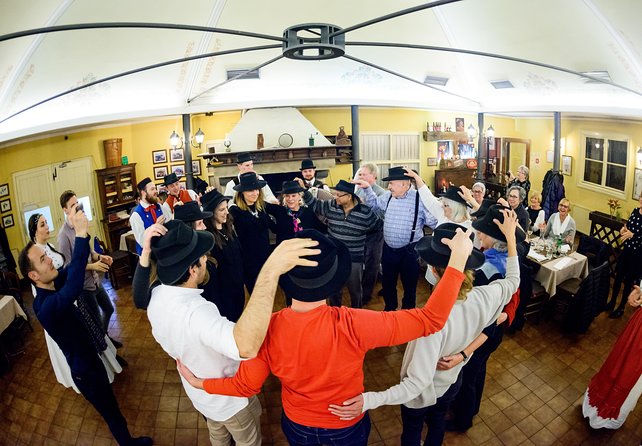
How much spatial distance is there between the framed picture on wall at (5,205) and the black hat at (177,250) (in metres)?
6.03

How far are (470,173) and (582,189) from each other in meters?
2.97

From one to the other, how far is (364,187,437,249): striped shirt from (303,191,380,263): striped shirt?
0.17m

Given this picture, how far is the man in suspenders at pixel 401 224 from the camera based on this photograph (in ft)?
13.0

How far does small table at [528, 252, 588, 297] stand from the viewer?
4.47 meters

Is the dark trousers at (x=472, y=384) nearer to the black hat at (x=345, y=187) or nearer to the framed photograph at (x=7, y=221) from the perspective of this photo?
the black hat at (x=345, y=187)

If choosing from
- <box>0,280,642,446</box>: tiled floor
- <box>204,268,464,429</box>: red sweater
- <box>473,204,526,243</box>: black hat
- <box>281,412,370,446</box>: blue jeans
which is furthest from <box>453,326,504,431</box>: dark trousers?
<box>204,268,464,429</box>: red sweater

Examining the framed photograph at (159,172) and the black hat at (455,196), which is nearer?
the black hat at (455,196)

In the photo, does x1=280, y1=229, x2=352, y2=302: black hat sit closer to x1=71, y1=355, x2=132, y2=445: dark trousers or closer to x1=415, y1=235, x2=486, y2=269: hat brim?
x1=415, y1=235, x2=486, y2=269: hat brim

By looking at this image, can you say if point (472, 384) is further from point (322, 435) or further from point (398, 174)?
point (398, 174)

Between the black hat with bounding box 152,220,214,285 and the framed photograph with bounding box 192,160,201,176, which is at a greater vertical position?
the framed photograph with bounding box 192,160,201,176

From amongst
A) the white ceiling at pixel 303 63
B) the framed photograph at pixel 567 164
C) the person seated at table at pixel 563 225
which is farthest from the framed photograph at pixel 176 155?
the framed photograph at pixel 567 164

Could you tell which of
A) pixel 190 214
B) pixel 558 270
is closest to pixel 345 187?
pixel 190 214

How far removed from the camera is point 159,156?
30.5 feet

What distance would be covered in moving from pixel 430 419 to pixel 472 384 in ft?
1.73
